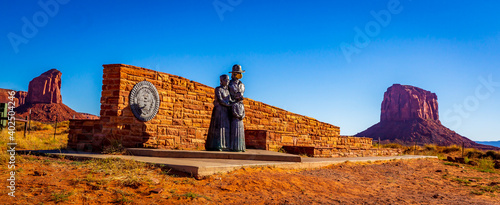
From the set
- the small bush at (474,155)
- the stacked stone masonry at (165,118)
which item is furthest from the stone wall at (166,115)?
the small bush at (474,155)

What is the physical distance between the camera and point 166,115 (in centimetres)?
1145

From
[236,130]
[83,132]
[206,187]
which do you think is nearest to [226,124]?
[236,130]

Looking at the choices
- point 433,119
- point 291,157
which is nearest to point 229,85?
point 291,157

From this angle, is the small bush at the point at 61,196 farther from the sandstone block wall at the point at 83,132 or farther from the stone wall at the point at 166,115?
the sandstone block wall at the point at 83,132

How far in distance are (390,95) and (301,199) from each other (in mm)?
88623

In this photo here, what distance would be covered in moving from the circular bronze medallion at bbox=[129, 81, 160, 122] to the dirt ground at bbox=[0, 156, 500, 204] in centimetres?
337

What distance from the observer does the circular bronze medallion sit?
10.5m

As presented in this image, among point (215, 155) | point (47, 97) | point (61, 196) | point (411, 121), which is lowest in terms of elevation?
point (61, 196)

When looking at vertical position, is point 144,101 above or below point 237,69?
below

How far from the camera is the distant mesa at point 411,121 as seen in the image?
2581 inches

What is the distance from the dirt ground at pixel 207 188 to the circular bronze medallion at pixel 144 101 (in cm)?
337

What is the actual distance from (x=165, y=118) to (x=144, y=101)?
991mm

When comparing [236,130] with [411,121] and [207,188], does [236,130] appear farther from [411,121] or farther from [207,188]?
[411,121]

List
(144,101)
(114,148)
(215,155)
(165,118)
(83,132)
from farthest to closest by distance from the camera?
(165,118) < (144,101) < (83,132) < (114,148) < (215,155)
